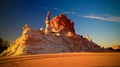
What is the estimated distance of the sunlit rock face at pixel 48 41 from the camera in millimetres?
5747

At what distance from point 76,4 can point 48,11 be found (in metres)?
0.79

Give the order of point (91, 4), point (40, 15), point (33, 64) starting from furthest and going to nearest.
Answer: point (91, 4), point (40, 15), point (33, 64)

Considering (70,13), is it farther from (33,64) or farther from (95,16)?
(33,64)

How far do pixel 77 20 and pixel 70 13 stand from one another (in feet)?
0.98

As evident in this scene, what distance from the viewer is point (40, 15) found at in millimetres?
5312

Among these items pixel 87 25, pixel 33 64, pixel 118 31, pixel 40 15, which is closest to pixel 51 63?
pixel 33 64

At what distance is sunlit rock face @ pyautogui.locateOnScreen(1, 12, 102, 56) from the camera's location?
5747mm

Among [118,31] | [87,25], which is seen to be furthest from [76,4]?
[118,31]

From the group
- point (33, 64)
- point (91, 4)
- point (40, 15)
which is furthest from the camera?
point (91, 4)

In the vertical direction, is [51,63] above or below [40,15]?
below

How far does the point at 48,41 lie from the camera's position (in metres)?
7.25

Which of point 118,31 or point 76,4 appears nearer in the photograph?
point 76,4

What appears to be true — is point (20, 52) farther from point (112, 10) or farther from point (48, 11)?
point (112, 10)

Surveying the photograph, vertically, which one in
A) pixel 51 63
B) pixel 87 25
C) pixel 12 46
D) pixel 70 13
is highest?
pixel 70 13
